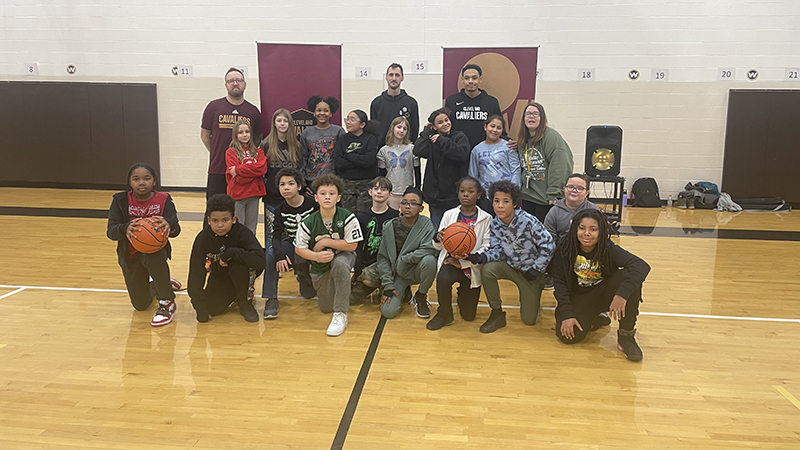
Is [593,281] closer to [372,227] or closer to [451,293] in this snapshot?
[451,293]

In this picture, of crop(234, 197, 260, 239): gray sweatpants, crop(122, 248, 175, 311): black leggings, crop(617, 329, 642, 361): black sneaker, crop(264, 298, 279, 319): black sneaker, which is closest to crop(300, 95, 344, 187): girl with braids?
crop(234, 197, 260, 239): gray sweatpants

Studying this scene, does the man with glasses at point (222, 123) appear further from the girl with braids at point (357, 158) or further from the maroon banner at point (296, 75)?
the girl with braids at point (357, 158)

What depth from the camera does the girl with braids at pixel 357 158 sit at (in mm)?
4488

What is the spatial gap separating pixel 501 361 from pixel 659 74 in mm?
7390

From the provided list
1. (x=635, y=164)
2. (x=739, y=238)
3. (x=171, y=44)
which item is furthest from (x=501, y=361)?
(x=171, y=44)

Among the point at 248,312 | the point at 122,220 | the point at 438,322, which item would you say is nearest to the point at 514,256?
the point at 438,322

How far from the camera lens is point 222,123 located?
4.87m

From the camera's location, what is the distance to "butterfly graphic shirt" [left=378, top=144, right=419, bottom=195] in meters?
4.60

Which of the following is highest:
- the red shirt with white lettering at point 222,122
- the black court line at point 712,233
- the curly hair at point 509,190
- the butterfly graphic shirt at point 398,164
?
the red shirt with white lettering at point 222,122

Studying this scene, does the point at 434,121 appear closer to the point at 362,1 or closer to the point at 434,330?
the point at 434,330

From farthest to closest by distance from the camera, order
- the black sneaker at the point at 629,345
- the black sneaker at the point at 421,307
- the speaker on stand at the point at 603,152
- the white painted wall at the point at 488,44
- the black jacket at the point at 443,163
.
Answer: the white painted wall at the point at 488,44
the speaker on stand at the point at 603,152
the black jacket at the point at 443,163
the black sneaker at the point at 421,307
the black sneaker at the point at 629,345

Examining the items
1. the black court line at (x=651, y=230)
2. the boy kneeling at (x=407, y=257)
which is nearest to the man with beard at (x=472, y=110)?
the boy kneeling at (x=407, y=257)

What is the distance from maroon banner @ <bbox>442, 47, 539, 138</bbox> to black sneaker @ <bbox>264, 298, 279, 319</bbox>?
9.43 ft

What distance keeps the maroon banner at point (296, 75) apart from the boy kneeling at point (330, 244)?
1.89m
